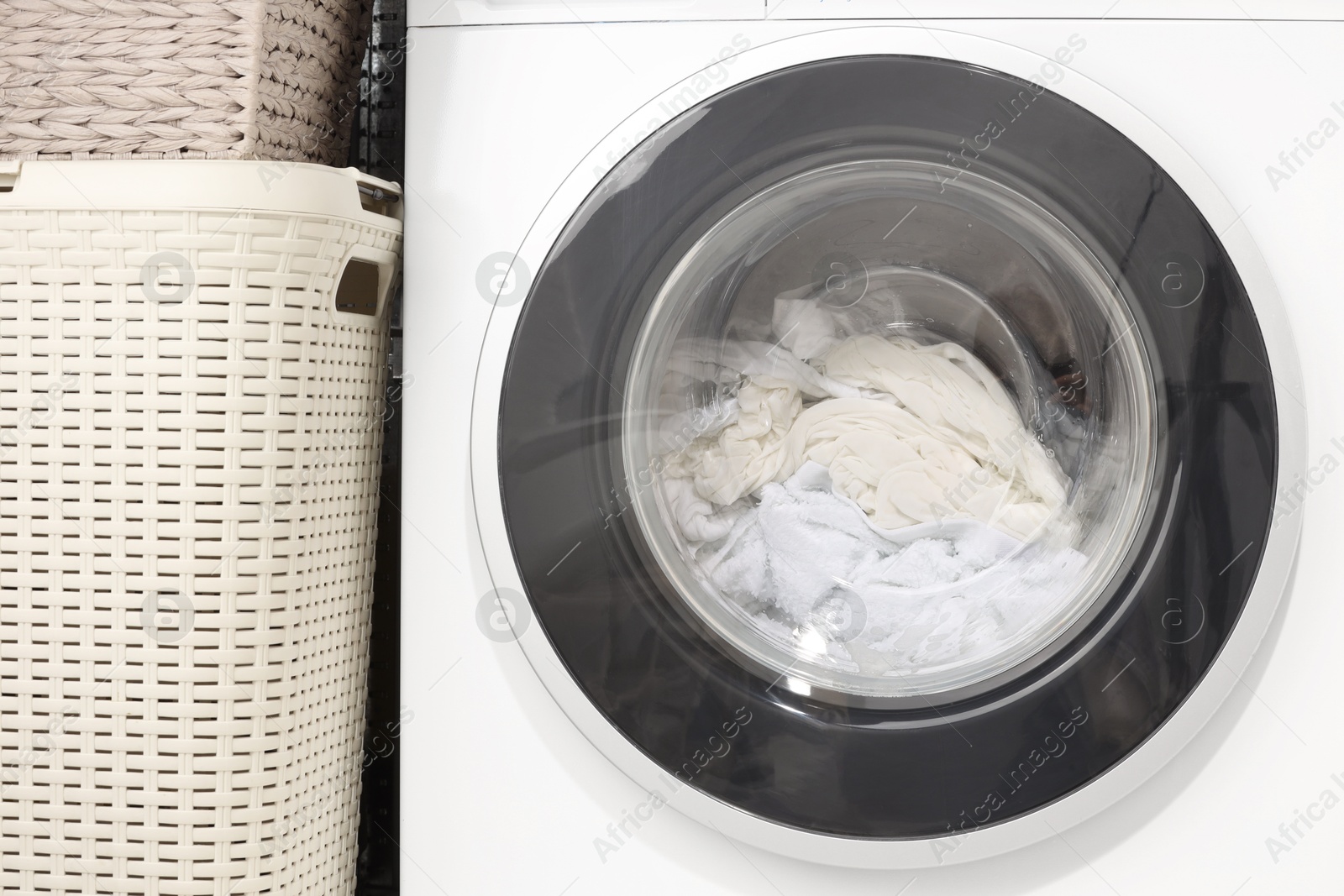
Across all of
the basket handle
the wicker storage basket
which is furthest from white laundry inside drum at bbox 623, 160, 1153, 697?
the wicker storage basket

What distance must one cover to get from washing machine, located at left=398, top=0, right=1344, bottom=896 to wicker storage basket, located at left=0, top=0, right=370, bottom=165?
4.9 inches

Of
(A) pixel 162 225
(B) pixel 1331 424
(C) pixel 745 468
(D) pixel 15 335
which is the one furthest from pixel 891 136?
(D) pixel 15 335

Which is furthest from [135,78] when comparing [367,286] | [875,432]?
[875,432]

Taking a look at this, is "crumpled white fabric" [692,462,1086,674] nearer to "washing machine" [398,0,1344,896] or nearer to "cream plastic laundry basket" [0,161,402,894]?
"washing machine" [398,0,1344,896]

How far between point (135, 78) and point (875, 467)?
62 cm

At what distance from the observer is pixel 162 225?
0.55m

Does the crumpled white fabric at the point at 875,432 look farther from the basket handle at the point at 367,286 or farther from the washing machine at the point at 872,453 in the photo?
the basket handle at the point at 367,286

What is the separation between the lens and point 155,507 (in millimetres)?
562

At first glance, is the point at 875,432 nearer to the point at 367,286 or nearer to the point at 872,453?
the point at 872,453

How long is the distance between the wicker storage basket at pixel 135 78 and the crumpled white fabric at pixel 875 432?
1.19 ft

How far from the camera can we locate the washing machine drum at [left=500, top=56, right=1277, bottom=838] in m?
0.57

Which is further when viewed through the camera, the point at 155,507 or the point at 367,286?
the point at 367,286

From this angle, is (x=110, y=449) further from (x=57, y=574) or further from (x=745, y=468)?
(x=745, y=468)

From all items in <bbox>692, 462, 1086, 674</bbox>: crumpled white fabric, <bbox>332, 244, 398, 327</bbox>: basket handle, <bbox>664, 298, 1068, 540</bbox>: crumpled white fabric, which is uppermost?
<bbox>332, 244, 398, 327</bbox>: basket handle
